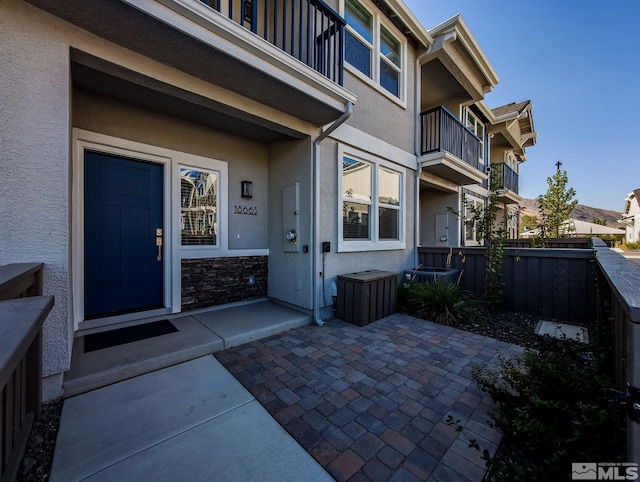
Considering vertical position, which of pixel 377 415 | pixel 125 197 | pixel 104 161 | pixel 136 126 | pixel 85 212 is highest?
pixel 136 126

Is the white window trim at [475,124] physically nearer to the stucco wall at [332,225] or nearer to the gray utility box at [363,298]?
the stucco wall at [332,225]

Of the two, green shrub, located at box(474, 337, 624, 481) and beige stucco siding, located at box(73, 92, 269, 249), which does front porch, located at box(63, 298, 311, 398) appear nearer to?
beige stucco siding, located at box(73, 92, 269, 249)

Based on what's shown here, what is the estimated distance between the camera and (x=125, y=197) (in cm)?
365

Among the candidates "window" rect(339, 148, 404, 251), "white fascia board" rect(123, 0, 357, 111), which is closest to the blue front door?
"white fascia board" rect(123, 0, 357, 111)

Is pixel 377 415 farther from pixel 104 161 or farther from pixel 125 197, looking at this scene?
pixel 104 161

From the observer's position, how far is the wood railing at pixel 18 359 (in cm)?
90

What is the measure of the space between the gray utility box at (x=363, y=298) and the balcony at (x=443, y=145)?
10.9 ft

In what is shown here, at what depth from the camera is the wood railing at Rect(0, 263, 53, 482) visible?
904 mm

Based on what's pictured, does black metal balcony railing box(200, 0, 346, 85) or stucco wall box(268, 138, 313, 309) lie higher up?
black metal balcony railing box(200, 0, 346, 85)

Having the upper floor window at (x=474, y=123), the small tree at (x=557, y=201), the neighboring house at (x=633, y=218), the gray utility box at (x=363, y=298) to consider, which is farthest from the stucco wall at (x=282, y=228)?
the neighboring house at (x=633, y=218)

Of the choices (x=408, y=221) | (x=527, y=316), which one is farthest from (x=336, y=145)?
(x=527, y=316)

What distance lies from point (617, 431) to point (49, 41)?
15.8ft

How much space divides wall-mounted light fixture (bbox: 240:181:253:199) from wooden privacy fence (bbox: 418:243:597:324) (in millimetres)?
4593

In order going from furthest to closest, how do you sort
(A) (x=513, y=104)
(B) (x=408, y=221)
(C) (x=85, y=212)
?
(A) (x=513, y=104)
(B) (x=408, y=221)
(C) (x=85, y=212)
